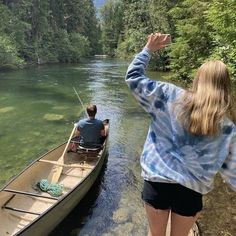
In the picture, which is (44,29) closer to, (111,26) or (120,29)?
(120,29)

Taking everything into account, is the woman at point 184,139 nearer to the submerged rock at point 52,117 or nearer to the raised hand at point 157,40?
the raised hand at point 157,40

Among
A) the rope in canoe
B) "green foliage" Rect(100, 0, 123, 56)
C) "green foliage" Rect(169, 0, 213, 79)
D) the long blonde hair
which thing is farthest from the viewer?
"green foliage" Rect(100, 0, 123, 56)

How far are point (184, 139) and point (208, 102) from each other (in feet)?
0.86

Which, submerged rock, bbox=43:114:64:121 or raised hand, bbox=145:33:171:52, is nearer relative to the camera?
raised hand, bbox=145:33:171:52

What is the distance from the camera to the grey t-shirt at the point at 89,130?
7.78 meters

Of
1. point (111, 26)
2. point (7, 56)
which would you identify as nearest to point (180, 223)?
point (7, 56)

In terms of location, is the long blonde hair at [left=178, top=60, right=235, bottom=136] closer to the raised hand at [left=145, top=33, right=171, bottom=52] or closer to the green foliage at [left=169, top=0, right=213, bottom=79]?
the raised hand at [left=145, top=33, right=171, bottom=52]

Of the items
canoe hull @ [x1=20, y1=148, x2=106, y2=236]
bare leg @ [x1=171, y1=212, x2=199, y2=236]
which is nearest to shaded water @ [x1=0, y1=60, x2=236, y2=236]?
canoe hull @ [x1=20, y1=148, x2=106, y2=236]

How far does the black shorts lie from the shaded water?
313cm

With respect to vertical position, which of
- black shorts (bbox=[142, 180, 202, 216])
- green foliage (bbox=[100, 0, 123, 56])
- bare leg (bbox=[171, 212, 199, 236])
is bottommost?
green foliage (bbox=[100, 0, 123, 56])

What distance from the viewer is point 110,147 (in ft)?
33.6

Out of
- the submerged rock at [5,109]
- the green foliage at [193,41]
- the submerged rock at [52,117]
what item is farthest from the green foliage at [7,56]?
the submerged rock at [52,117]

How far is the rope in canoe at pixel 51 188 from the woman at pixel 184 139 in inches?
163

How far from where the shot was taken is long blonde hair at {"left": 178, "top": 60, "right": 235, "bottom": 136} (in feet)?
7.22
